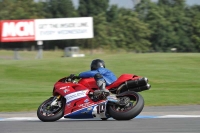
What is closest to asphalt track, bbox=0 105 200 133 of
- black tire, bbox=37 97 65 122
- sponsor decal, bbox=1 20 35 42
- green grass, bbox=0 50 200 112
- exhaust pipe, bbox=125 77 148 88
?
black tire, bbox=37 97 65 122

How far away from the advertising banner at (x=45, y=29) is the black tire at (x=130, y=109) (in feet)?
134

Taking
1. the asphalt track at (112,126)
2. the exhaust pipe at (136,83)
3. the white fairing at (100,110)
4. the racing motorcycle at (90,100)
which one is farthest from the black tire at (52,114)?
the exhaust pipe at (136,83)

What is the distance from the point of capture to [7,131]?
892cm

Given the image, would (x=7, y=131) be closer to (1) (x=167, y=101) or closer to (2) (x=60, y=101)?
(2) (x=60, y=101)

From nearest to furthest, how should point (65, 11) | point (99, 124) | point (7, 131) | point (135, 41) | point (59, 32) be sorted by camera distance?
point (7, 131)
point (99, 124)
point (59, 32)
point (135, 41)
point (65, 11)

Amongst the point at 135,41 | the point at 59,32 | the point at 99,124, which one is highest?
the point at 99,124

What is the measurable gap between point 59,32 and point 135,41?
109 feet

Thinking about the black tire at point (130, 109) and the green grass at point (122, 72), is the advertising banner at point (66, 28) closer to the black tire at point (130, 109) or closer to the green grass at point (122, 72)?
the green grass at point (122, 72)

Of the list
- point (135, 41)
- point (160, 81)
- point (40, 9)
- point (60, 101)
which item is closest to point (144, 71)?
point (160, 81)

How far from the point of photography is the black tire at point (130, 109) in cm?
968

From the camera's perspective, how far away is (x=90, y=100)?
10234 millimetres

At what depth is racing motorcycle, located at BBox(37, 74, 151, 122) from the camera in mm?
9883

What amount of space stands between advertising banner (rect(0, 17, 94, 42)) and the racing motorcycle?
40.2m

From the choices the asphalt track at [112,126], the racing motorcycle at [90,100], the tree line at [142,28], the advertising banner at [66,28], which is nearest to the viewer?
the asphalt track at [112,126]
